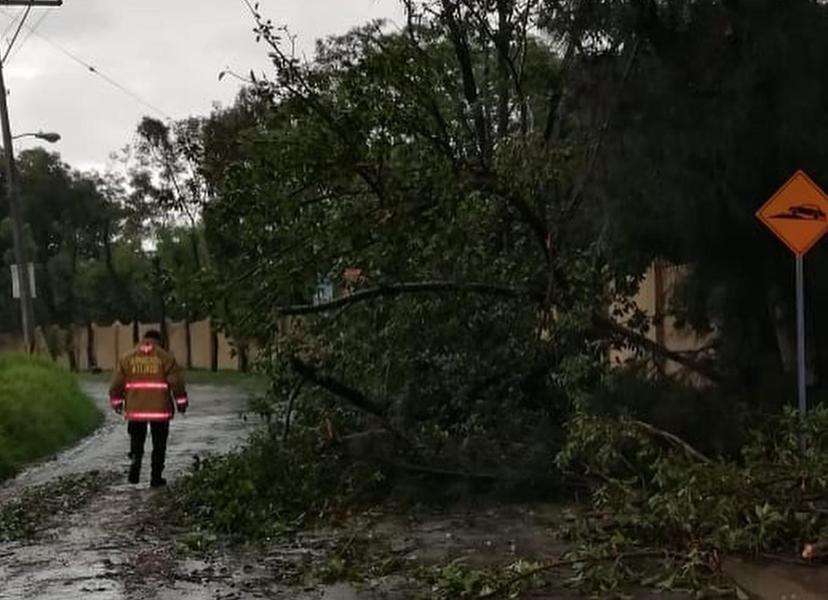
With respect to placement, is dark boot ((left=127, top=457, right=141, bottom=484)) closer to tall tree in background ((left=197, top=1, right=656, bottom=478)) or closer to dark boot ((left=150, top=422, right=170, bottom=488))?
dark boot ((left=150, top=422, right=170, bottom=488))

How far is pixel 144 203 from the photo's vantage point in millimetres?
50031

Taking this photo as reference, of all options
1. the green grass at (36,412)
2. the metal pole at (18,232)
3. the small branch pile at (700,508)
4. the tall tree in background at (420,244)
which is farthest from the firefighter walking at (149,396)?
the metal pole at (18,232)

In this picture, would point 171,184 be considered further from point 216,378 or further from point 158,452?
point 158,452

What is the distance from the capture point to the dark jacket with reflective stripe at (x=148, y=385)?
515 inches

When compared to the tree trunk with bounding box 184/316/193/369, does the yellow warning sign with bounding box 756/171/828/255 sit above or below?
above

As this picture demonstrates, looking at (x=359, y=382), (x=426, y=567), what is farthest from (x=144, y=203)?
(x=426, y=567)

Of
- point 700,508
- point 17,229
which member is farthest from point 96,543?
point 17,229

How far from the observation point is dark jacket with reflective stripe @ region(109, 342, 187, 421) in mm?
13078

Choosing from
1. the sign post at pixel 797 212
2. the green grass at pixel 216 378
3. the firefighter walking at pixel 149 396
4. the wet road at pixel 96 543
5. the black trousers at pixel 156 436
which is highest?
the sign post at pixel 797 212

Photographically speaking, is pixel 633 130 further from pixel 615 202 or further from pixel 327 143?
pixel 327 143

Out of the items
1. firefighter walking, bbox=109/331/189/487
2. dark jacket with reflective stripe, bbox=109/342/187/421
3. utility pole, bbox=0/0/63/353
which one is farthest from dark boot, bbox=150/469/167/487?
utility pole, bbox=0/0/63/353

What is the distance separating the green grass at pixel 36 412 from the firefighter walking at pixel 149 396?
2.55 meters

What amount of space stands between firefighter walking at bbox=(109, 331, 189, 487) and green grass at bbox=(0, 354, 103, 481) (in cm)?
255

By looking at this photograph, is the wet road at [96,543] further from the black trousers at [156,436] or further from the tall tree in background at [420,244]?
the tall tree in background at [420,244]
